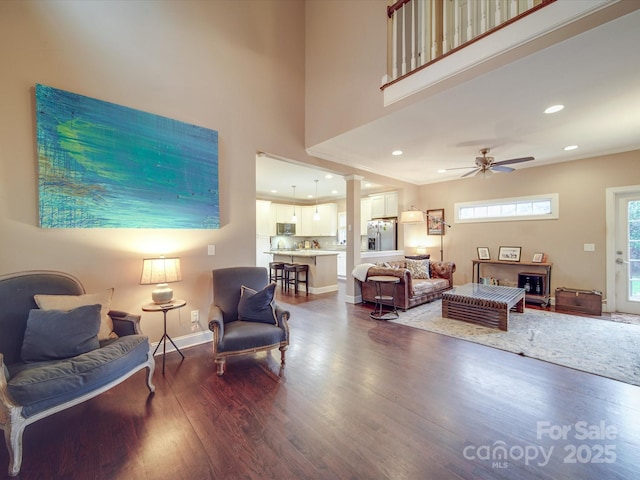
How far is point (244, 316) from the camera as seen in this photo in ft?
9.39

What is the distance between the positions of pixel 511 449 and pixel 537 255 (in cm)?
483

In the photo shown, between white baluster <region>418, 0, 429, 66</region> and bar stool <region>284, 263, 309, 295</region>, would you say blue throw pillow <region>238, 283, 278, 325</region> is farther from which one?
bar stool <region>284, 263, 309, 295</region>

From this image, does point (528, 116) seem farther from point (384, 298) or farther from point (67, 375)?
point (67, 375)

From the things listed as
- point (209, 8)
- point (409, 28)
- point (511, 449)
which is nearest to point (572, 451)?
point (511, 449)

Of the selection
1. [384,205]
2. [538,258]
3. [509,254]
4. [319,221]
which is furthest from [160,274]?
[319,221]

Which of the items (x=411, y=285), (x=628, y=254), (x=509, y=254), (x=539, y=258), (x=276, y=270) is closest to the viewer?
(x=628, y=254)

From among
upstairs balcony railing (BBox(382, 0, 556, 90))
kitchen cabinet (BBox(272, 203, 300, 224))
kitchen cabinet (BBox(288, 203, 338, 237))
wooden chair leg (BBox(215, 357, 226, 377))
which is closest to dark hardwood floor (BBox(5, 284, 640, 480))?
wooden chair leg (BBox(215, 357, 226, 377))

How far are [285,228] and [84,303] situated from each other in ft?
22.9

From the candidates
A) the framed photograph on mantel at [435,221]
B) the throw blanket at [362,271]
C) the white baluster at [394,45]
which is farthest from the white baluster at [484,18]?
the framed photograph on mantel at [435,221]

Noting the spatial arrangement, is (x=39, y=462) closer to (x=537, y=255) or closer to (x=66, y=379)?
(x=66, y=379)

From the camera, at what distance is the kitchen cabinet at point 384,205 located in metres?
6.80

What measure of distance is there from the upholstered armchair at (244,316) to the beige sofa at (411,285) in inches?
92.2

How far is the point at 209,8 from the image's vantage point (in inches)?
132

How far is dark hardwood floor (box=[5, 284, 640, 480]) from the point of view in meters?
1.50
